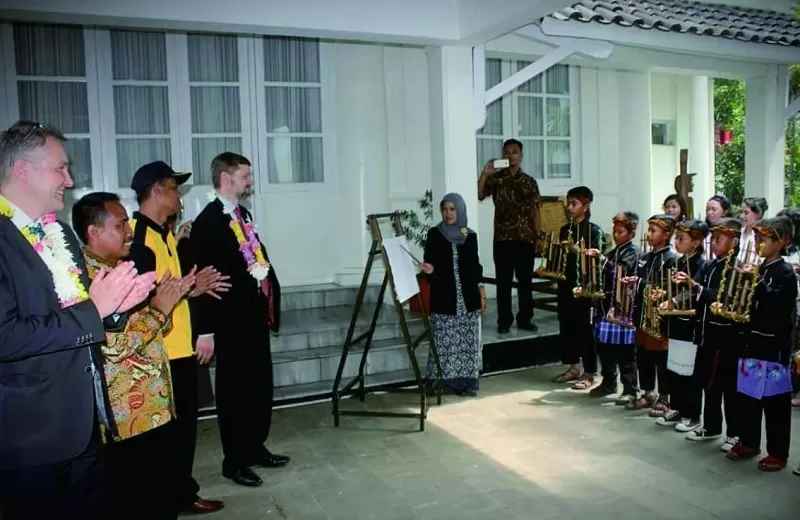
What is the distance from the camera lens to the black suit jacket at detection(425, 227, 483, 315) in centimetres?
546

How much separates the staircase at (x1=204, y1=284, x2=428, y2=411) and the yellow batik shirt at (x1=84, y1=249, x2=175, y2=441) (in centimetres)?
259

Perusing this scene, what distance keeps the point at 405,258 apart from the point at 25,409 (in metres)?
3.21

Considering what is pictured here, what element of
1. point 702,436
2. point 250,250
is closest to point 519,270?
point 702,436

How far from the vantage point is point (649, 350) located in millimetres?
4984

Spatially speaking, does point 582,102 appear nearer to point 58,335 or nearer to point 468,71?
point 468,71

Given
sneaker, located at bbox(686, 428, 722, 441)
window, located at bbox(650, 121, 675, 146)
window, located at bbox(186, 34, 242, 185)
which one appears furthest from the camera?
window, located at bbox(650, 121, 675, 146)

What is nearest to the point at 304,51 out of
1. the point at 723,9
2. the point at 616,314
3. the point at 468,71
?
the point at 468,71

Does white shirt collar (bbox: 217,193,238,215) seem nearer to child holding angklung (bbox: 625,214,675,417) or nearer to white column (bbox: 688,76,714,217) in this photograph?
child holding angklung (bbox: 625,214,675,417)

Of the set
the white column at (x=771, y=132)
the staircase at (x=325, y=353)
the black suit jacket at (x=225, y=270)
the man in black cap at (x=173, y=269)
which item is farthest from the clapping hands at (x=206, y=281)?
the white column at (x=771, y=132)

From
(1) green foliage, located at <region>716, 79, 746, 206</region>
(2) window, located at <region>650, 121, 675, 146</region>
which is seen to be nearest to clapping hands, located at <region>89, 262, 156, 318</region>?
(2) window, located at <region>650, 121, 675, 146</region>

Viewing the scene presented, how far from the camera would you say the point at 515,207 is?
684cm

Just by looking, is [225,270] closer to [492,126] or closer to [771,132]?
[492,126]

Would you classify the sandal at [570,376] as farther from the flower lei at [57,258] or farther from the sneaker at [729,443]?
the flower lei at [57,258]

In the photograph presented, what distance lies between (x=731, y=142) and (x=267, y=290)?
12000 millimetres
